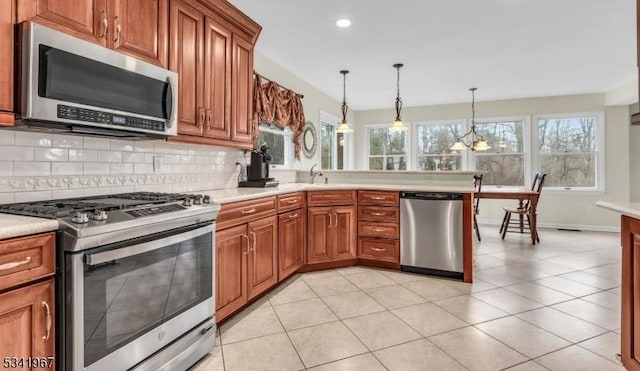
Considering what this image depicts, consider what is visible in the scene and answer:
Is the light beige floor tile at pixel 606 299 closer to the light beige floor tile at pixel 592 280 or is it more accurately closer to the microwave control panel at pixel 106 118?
→ the light beige floor tile at pixel 592 280

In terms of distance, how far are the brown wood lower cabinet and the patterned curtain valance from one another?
3.01 metres

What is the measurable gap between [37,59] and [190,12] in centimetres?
119

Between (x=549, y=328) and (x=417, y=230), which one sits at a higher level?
(x=417, y=230)

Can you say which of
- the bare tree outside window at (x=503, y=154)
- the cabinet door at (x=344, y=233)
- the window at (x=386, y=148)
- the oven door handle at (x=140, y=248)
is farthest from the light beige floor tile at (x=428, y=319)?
the window at (x=386, y=148)

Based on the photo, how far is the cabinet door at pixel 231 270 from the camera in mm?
2229

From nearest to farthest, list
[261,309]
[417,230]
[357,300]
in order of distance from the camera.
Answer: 1. [261,309]
2. [357,300]
3. [417,230]

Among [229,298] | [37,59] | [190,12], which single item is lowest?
[229,298]

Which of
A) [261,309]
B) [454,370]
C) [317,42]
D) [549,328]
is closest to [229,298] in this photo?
[261,309]

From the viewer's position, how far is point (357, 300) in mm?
2832

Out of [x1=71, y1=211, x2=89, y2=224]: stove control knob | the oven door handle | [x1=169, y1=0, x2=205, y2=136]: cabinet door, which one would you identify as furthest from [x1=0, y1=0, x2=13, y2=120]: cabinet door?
[x1=169, y1=0, x2=205, y2=136]: cabinet door

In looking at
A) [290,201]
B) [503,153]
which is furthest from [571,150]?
[290,201]

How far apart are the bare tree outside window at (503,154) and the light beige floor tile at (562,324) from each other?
15.0 ft

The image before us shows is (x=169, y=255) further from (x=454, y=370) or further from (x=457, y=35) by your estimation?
(x=457, y=35)

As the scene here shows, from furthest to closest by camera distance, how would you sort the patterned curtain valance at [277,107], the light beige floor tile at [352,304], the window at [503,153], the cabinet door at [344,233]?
the window at [503,153] < the patterned curtain valance at [277,107] < the cabinet door at [344,233] < the light beige floor tile at [352,304]
